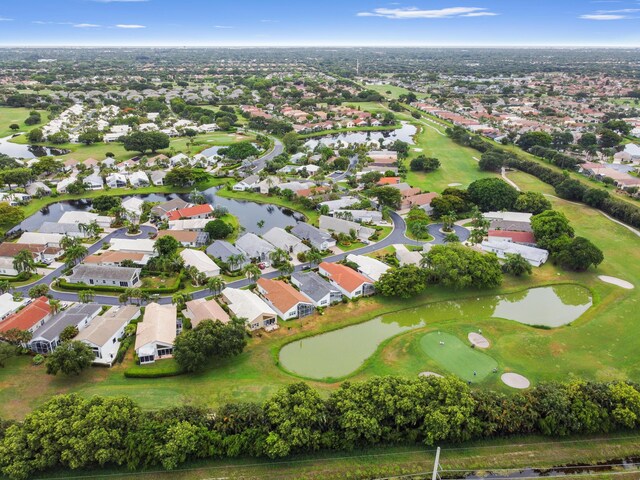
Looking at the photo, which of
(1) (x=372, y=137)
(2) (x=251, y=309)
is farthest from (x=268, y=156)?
(2) (x=251, y=309)

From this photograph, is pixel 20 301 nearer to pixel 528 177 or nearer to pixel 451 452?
pixel 451 452

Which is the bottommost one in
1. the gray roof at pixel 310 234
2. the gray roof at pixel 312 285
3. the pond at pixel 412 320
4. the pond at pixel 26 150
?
the pond at pixel 412 320

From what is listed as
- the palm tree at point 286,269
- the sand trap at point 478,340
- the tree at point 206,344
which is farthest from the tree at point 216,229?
the sand trap at point 478,340

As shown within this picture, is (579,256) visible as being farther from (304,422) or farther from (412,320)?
(304,422)

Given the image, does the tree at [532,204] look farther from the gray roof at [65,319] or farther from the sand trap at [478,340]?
the gray roof at [65,319]

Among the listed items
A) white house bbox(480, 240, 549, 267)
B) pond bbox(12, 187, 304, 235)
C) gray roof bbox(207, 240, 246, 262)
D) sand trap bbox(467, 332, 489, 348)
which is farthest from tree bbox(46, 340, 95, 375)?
white house bbox(480, 240, 549, 267)
